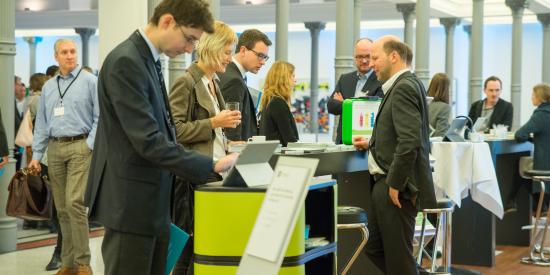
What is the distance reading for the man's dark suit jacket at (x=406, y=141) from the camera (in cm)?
458

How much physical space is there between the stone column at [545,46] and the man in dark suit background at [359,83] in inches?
518

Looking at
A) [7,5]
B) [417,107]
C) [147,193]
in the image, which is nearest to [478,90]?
[7,5]

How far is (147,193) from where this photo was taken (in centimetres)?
290

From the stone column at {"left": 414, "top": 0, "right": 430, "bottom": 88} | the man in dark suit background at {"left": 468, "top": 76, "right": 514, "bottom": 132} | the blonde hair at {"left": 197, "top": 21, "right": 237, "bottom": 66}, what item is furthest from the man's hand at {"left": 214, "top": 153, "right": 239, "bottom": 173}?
the stone column at {"left": 414, "top": 0, "right": 430, "bottom": 88}

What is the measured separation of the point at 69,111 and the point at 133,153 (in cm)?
321

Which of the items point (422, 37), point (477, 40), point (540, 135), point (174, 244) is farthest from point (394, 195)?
point (477, 40)

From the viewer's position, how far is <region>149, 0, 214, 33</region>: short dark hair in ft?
9.45

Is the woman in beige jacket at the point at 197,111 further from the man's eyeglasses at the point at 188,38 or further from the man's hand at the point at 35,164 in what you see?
the man's hand at the point at 35,164

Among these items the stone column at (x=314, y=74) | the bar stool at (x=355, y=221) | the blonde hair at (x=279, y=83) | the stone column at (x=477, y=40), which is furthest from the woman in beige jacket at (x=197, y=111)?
the stone column at (x=314, y=74)

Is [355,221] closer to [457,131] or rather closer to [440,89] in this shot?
[457,131]

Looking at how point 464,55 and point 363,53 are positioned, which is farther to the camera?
point 464,55

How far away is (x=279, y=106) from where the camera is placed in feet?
18.3

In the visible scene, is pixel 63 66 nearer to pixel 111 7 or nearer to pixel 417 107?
pixel 111 7

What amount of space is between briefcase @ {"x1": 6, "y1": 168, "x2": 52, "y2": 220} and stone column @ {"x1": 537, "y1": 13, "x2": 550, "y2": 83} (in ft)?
47.2
